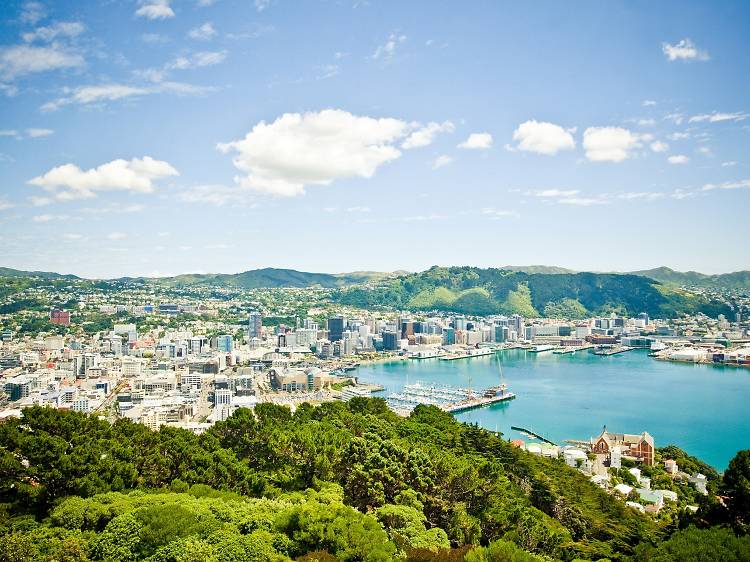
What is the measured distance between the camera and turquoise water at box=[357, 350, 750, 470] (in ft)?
43.5

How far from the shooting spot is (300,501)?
4211 mm

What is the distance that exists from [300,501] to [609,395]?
50.3ft

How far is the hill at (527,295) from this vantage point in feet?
136

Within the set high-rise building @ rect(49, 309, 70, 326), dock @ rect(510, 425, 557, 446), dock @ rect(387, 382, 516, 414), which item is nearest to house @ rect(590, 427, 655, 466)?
dock @ rect(510, 425, 557, 446)

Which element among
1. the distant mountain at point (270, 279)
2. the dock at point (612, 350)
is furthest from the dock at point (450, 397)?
the distant mountain at point (270, 279)

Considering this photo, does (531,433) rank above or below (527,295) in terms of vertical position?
below

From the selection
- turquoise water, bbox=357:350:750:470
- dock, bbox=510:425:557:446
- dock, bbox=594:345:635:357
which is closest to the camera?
dock, bbox=510:425:557:446

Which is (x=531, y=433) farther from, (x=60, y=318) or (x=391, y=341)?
(x=60, y=318)

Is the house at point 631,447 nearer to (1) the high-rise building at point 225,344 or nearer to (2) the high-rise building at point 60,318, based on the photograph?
(1) the high-rise building at point 225,344

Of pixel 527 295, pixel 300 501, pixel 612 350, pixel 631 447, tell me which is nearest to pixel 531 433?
pixel 631 447

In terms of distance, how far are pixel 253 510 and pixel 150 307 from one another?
3518cm

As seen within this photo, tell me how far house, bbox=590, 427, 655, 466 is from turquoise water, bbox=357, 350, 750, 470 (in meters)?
1.56

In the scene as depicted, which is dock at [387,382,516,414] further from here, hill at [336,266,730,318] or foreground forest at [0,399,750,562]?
hill at [336,266,730,318]

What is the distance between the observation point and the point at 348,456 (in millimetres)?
5172
